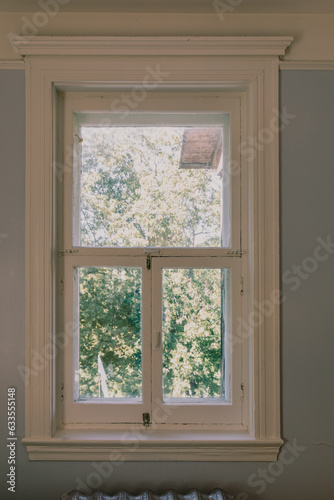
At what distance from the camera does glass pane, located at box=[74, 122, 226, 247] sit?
200 centimetres

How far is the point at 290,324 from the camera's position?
193 cm

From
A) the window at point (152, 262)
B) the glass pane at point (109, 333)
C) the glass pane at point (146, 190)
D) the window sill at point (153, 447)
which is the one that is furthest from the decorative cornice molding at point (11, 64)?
the window sill at point (153, 447)

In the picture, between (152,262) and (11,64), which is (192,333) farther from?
(11,64)

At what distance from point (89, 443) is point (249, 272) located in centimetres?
105

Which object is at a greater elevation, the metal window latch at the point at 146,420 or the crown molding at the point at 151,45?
the crown molding at the point at 151,45

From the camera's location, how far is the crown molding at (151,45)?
1.87 metres

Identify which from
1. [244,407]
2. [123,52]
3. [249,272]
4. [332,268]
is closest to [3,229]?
[123,52]

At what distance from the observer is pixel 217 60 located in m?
1.90

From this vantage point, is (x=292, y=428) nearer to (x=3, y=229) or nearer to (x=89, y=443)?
(x=89, y=443)

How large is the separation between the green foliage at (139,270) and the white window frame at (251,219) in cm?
18

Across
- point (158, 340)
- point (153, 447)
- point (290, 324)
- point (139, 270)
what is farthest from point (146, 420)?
point (290, 324)

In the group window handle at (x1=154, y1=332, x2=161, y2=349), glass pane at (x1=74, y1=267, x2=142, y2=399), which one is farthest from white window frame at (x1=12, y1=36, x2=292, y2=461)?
window handle at (x1=154, y1=332, x2=161, y2=349)

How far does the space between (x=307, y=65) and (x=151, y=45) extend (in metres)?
0.71

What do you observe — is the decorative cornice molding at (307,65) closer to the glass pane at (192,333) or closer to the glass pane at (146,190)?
the glass pane at (146,190)
